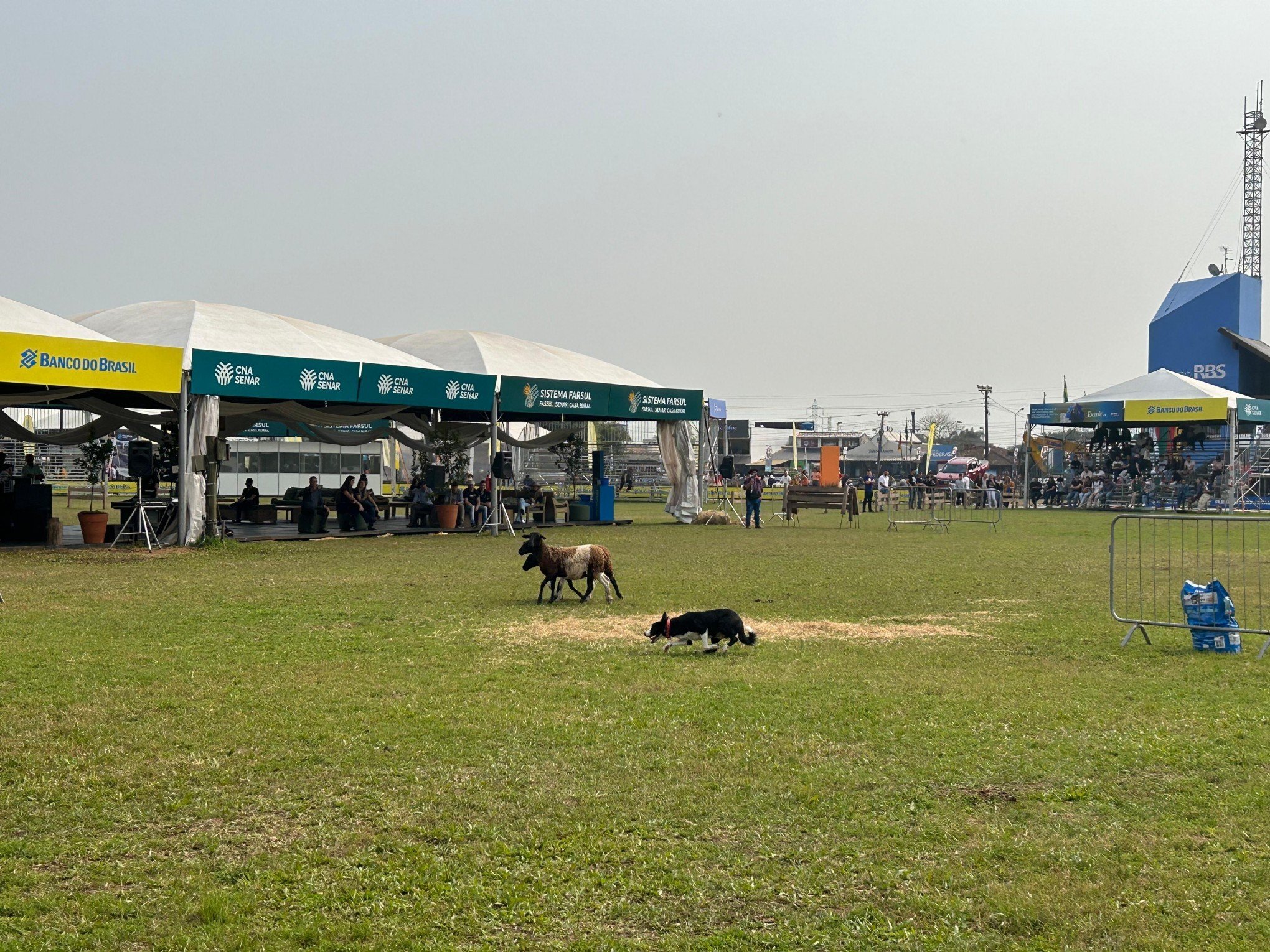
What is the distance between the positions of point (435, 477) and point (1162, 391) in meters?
29.9

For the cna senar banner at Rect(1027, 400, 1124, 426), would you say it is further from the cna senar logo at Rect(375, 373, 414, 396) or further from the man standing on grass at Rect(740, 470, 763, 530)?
the cna senar logo at Rect(375, 373, 414, 396)

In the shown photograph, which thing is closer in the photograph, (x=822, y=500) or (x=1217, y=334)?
(x=822, y=500)

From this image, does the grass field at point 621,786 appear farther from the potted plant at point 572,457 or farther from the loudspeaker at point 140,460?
the potted plant at point 572,457

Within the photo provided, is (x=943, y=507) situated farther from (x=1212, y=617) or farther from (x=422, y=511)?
(x=1212, y=617)

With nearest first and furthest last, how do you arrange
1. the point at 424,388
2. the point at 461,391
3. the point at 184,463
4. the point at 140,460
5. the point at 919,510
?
the point at 140,460 → the point at 184,463 → the point at 424,388 → the point at 461,391 → the point at 919,510

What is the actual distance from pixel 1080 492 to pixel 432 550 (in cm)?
3566

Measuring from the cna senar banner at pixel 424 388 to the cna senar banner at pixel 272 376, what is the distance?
464mm

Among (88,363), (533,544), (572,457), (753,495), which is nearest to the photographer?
(533,544)

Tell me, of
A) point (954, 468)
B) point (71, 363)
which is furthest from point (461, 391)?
point (954, 468)

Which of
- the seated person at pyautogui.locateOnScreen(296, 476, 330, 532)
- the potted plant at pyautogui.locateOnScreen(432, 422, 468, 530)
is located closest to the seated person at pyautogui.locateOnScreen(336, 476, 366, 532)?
the seated person at pyautogui.locateOnScreen(296, 476, 330, 532)

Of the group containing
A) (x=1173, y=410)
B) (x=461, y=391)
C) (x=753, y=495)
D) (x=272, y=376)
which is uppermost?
(x=1173, y=410)

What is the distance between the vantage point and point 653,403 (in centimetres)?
3209

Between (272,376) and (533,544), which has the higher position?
(272,376)

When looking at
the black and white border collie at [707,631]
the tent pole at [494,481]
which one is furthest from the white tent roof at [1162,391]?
the black and white border collie at [707,631]
